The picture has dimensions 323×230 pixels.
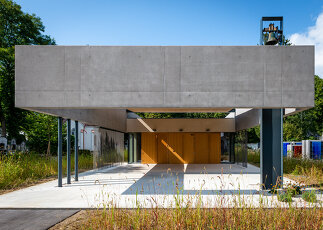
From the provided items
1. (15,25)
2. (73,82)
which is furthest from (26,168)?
(15,25)

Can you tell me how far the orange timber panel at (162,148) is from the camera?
19297mm

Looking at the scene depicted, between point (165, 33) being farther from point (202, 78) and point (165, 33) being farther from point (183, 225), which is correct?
point (183, 225)

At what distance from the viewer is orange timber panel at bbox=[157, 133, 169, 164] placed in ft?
63.3

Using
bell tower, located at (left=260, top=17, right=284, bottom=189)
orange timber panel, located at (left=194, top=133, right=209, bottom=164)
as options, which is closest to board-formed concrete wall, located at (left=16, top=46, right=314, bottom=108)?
bell tower, located at (left=260, top=17, right=284, bottom=189)

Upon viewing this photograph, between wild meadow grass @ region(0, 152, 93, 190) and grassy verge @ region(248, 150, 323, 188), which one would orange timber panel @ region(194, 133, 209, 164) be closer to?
grassy verge @ region(248, 150, 323, 188)

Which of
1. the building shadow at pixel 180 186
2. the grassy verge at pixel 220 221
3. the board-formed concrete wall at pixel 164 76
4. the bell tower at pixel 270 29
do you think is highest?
the bell tower at pixel 270 29

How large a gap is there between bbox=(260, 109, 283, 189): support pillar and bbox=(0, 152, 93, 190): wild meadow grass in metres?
7.90

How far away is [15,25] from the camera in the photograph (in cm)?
2317

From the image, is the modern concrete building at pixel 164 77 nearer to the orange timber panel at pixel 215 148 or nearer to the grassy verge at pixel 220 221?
the grassy verge at pixel 220 221

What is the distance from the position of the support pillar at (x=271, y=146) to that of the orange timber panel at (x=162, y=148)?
1135 cm

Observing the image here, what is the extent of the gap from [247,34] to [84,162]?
986 cm

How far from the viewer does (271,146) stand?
326 inches

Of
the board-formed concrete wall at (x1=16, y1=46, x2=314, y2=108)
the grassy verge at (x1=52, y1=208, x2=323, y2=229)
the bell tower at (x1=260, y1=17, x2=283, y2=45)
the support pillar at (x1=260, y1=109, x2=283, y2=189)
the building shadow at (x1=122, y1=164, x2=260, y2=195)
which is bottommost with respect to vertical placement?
the building shadow at (x1=122, y1=164, x2=260, y2=195)

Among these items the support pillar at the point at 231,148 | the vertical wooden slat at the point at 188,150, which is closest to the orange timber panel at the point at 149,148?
the vertical wooden slat at the point at 188,150
